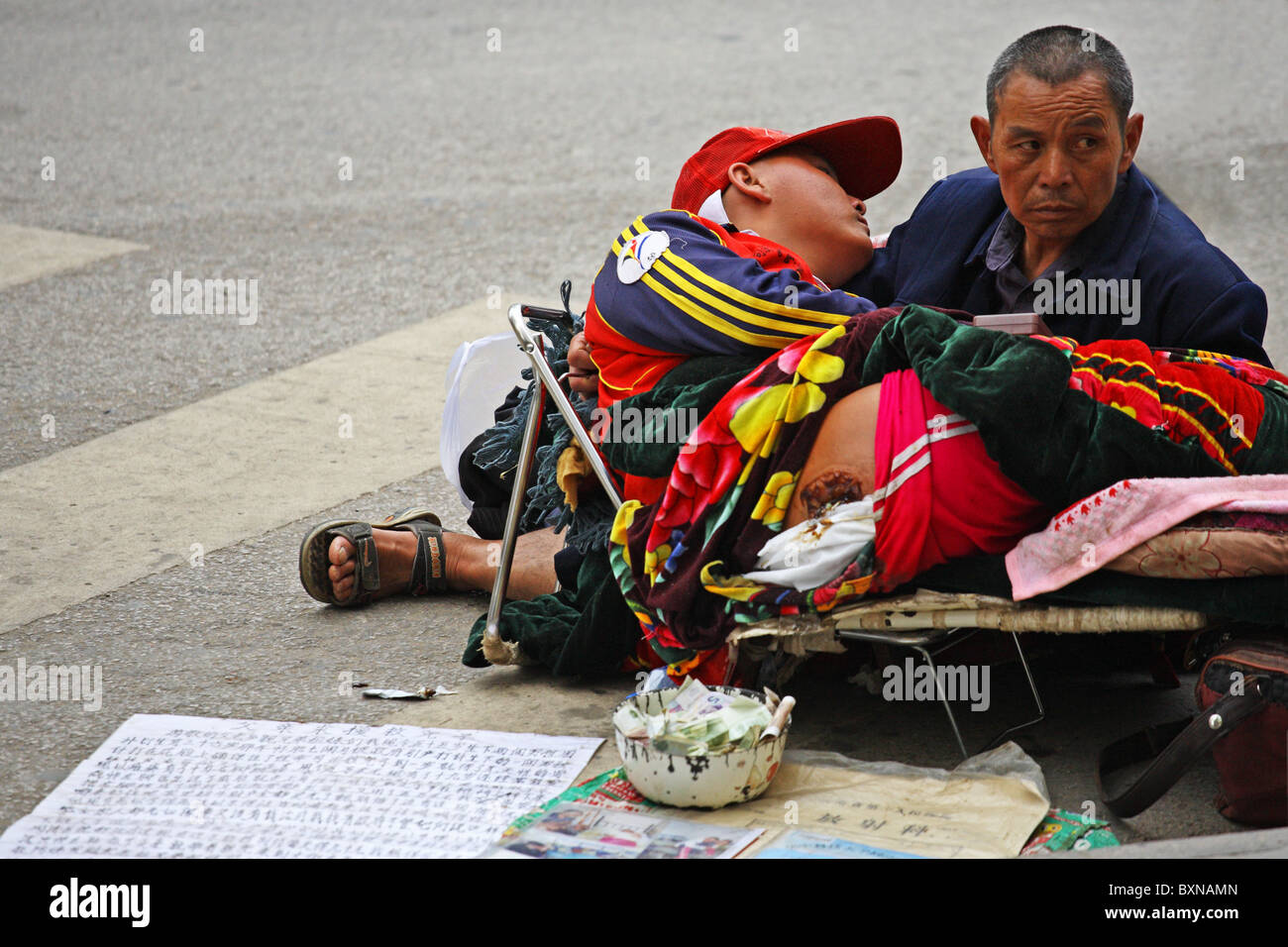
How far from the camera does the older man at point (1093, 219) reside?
9.37ft

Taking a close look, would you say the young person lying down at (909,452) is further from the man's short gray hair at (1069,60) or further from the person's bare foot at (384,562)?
the person's bare foot at (384,562)

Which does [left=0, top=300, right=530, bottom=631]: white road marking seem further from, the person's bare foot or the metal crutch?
the metal crutch

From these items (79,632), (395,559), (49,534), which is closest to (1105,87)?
(395,559)

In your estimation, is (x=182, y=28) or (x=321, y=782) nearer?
(x=321, y=782)

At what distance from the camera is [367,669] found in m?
3.19

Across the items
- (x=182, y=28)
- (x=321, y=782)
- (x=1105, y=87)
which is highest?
(x=182, y=28)

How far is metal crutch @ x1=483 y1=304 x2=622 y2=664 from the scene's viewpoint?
3010 millimetres

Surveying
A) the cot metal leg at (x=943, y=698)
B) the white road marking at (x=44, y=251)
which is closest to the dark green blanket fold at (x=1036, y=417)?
the cot metal leg at (x=943, y=698)

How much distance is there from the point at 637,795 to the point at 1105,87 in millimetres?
1546

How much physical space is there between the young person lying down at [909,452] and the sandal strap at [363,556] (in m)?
0.90

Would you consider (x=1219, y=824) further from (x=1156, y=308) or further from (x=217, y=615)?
(x=217, y=615)

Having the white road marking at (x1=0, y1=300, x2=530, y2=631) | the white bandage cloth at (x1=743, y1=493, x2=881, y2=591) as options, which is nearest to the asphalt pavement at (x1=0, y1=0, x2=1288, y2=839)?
the white road marking at (x1=0, y1=300, x2=530, y2=631)
